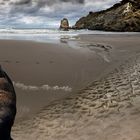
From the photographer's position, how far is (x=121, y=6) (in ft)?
168

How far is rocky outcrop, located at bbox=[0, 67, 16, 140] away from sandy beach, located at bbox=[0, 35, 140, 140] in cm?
241

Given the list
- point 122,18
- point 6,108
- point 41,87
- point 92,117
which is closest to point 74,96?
point 41,87

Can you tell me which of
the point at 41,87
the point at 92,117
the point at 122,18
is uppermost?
the point at 122,18

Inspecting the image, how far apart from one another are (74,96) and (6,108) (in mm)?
4582

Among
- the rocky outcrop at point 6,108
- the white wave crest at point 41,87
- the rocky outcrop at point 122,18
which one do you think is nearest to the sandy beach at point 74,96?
the white wave crest at point 41,87

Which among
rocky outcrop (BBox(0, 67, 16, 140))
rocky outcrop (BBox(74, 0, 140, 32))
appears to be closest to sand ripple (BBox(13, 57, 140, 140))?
rocky outcrop (BBox(0, 67, 16, 140))

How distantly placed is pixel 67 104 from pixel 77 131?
4.50 feet

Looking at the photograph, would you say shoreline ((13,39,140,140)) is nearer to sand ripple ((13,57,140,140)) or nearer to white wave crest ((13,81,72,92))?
sand ripple ((13,57,140,140))

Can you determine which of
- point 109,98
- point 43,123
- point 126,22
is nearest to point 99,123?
point 43,123

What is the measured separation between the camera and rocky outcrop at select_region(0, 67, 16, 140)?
235 cm

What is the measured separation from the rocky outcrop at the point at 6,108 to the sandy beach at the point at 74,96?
7.92 feet

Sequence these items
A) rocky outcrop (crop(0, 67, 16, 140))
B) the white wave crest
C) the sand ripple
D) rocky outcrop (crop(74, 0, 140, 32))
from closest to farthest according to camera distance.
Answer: rocky outcrop (crop(0, 67, 16, 140))
the sand ripple
the white wave crest
rocky outcrop (crop(74, 0, 140, 32))

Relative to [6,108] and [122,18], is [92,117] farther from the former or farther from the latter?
[122,18]

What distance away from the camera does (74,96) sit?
6984 millimetres
